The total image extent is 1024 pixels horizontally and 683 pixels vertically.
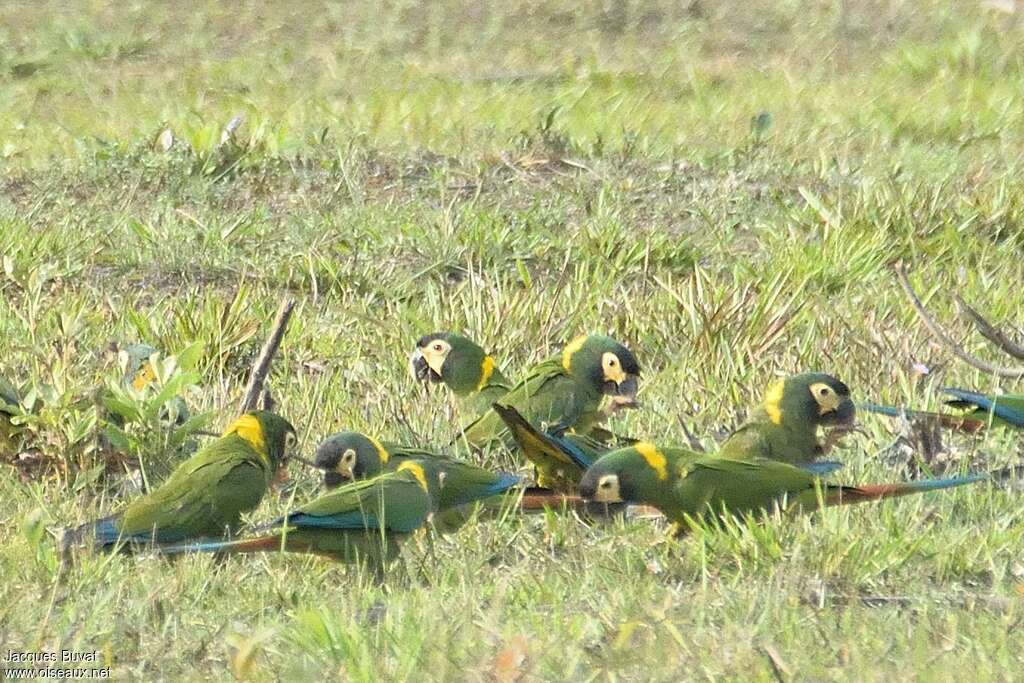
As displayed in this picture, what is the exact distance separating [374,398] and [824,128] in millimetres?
4267

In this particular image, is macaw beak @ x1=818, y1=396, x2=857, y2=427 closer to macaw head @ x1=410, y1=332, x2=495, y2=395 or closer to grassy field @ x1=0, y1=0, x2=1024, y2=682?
grassy field @ x1=0, y1=0, x2=1024, y2=682


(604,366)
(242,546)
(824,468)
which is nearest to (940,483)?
(824,468)

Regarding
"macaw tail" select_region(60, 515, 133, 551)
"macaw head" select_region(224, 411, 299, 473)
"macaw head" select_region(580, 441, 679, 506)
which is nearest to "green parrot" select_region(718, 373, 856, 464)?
"macaw head" select_region(580, 441, 679, 506)

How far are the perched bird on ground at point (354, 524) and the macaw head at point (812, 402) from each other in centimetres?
87

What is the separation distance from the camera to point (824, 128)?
26.4 ft

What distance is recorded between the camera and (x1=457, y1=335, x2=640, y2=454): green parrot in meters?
4.01

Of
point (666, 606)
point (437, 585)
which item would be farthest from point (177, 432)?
point (666, 606)

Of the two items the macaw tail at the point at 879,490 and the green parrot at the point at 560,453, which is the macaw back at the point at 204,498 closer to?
the green parrot at the point at 560,453

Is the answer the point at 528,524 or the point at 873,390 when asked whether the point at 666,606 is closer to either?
the point at 528,524

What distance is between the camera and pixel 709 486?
10.7ft

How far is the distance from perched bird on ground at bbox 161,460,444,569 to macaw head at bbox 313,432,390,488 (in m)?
0.16

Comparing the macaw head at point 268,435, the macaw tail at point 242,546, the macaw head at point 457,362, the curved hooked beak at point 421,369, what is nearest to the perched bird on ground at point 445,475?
the macaw head at point 268,435

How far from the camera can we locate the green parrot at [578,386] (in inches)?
158

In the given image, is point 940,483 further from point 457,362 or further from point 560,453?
point 457,362
